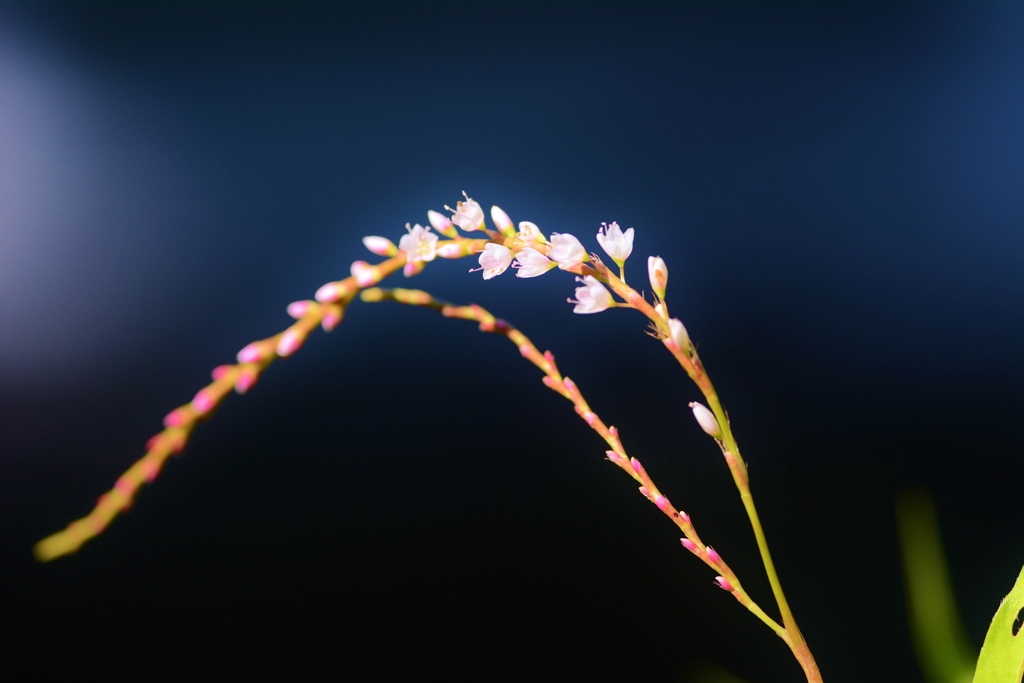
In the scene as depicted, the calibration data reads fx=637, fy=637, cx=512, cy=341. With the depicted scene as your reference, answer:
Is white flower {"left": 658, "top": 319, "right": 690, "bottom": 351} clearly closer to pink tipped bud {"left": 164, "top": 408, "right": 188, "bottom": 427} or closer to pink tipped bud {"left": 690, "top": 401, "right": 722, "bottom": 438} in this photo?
pink tipped bud {"left": 690, "top": 401, "right": 722, "bottom": 438}

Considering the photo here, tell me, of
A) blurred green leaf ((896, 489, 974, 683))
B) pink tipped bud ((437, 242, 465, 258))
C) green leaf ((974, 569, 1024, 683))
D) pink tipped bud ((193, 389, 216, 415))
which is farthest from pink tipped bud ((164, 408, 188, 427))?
blurred green leaf ((896, 489, 974, 683))

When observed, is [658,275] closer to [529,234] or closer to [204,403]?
[529,234]

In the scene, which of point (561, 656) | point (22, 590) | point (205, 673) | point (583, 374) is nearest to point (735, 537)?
point (561, 656)

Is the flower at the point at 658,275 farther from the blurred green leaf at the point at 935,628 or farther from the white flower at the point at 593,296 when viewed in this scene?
the blurred green leaf at the point at 935,628

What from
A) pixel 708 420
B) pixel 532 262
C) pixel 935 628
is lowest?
pixel 935 628

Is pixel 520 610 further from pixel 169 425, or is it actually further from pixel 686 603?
pixel 169 425

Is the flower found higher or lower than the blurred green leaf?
higher

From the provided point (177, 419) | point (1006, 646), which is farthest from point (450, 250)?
point (1006, 646)

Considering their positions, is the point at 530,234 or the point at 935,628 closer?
the point at 530,234
